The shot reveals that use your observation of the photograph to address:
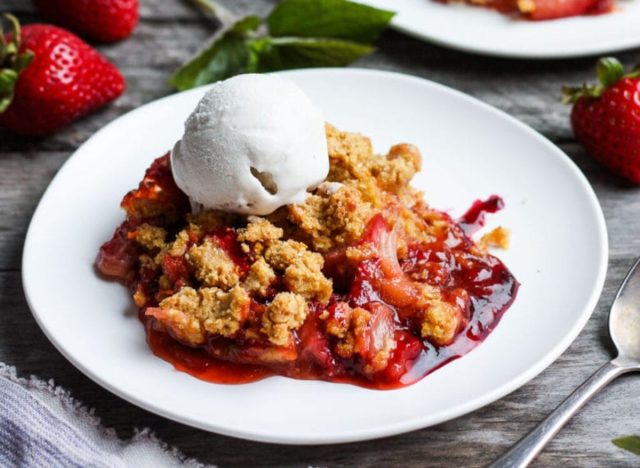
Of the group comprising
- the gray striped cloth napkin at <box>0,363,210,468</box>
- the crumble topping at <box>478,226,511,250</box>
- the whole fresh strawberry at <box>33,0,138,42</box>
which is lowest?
the gray striped cloth napkin at <box>0,363,210,468</box>

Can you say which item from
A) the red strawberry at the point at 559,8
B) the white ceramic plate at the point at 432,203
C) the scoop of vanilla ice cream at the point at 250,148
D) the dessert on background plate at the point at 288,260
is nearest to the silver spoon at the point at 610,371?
the white ceramic plate at the point at 432,203

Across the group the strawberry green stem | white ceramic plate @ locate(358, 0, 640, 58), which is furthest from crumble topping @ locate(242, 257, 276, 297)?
white ceramic plate @ locate(358, 0, 640, 58)

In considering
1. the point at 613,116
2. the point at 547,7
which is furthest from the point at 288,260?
the point at 547,7

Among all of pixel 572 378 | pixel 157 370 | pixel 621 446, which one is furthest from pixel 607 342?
pixel 157 370

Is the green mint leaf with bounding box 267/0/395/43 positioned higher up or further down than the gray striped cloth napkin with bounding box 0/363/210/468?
higher up

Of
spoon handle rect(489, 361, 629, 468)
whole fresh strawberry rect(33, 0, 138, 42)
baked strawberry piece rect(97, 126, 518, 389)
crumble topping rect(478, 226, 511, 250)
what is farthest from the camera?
whole fresh strawberry rect(33, 0, 138, 42)

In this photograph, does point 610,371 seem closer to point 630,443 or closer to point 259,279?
point 630,443

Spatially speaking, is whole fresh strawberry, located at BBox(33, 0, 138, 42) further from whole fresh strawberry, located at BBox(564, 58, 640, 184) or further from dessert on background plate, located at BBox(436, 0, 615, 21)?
whole fresh strawberry, located at BBox(564, 58, 640, 184)
